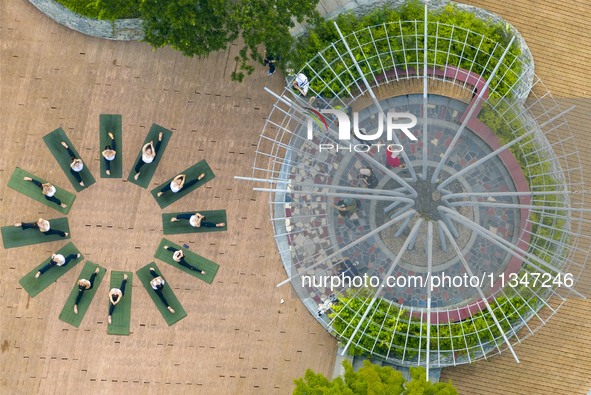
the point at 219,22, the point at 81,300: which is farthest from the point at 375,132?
the point at 81,300

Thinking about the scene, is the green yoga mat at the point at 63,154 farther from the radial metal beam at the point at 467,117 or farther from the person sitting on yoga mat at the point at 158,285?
the radial metal beam at the point at 467,117

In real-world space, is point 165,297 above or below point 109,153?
below

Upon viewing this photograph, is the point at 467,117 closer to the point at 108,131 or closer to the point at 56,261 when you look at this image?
the point at 108,131

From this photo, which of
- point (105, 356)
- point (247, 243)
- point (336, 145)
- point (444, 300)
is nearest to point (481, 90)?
point (336, 145)

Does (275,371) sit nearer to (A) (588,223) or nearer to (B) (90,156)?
(B) (90,156)

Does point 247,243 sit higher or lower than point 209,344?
higher

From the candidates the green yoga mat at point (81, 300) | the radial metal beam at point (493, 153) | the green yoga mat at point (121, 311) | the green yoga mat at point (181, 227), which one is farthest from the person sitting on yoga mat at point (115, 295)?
the radial metal beam at point (493, 153)
